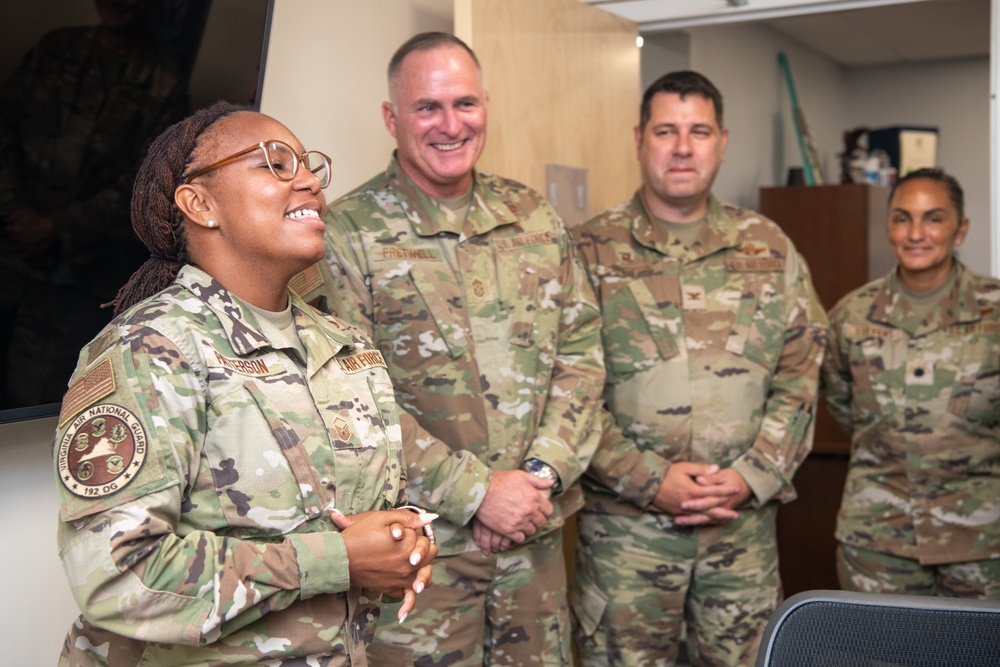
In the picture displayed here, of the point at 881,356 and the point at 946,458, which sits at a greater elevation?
the point at 881,356

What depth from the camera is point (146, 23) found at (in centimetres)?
202

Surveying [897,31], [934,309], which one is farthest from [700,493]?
[897,31]

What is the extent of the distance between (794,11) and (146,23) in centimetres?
215

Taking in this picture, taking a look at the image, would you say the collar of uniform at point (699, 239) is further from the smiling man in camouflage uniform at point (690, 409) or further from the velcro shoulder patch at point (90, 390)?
the velcro shoulder patch at point (90, 390)

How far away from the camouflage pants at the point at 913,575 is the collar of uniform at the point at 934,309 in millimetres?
626

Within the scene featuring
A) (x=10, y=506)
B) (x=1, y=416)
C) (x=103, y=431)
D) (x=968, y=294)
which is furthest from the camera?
(x=968, y=294)

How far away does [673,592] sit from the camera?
254cm

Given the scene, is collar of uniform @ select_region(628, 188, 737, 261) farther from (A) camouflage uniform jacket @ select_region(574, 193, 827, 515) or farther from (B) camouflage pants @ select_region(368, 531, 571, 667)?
(B) camouflage pants @ select_region(368, 531, 571, 667)

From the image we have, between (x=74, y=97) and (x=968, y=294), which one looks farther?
(x=968, y=294)

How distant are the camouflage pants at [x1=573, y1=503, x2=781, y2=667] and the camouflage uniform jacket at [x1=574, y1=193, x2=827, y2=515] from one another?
0.09m

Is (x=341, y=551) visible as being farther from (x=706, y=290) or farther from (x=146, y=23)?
(x=706, y=290)

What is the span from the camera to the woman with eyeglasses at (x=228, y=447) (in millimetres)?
1295

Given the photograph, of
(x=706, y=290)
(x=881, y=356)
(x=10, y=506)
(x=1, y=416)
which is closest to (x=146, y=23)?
(x=1, y=416)

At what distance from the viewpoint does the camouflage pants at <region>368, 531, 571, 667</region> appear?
2.13 meters
